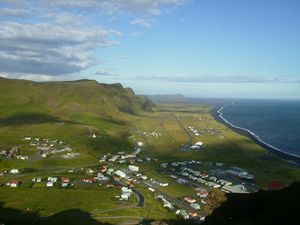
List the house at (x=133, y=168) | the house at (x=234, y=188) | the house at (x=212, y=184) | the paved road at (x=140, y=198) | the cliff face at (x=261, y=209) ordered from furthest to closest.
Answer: the house at (x=133, y=168)
the house at (x=212, y=184)
the house at (x=234, y=188)
the paved road at (x=140, y=198)
the cliff face at (x=261, y=209)

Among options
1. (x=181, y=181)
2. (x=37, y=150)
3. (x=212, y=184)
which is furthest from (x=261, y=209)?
(x=37, y=150)

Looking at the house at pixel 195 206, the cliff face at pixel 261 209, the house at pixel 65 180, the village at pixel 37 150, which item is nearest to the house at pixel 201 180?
the house at pixel 195 206

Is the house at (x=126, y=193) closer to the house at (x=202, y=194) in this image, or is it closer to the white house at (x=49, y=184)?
the house at (x=202, y=194)

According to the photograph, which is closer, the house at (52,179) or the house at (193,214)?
the house at (193,214)

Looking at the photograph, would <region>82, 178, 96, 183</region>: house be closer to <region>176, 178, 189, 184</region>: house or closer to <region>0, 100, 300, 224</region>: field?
<region>0, 100, 300, 224</region>: field

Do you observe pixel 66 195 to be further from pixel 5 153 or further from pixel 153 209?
pixel 5 153

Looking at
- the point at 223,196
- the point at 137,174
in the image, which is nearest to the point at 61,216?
the point at 223,196

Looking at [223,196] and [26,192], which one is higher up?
[223,196]

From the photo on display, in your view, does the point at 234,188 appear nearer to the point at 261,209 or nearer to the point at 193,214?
the point at 193,214
